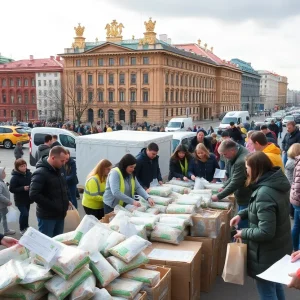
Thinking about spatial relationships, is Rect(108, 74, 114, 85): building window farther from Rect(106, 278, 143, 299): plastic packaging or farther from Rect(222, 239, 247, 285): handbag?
Rect(106, 278, 143, 299): plastic packaging

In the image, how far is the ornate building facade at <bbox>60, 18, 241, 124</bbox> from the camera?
65.9 metres

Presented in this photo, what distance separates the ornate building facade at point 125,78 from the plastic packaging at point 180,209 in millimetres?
59109

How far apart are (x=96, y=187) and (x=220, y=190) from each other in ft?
7.22

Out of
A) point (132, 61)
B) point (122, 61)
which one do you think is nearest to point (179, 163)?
point (132, 61)

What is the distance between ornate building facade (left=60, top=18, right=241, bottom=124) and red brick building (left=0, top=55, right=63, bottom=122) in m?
15.3

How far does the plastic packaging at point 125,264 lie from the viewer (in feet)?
12.0

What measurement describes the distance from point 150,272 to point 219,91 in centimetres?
9516

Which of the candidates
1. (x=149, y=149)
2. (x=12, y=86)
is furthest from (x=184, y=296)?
(x=12, y=86)

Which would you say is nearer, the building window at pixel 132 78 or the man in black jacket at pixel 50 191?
the man in black jacket at pixel 50 191

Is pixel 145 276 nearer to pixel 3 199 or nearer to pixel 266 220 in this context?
pixel 266 220

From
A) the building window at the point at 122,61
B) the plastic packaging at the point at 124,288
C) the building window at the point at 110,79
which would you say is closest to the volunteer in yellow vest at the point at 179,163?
the plastic packaging at the point at 124,288

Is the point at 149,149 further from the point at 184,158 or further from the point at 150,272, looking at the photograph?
the point at 150,272

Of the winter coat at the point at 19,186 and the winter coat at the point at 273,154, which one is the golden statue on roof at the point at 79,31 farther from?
the winter coat at the point at 273,154

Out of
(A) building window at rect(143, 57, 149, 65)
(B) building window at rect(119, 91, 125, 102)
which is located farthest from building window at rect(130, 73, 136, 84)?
(A) building window at rect(143, 57, 149, 65)
